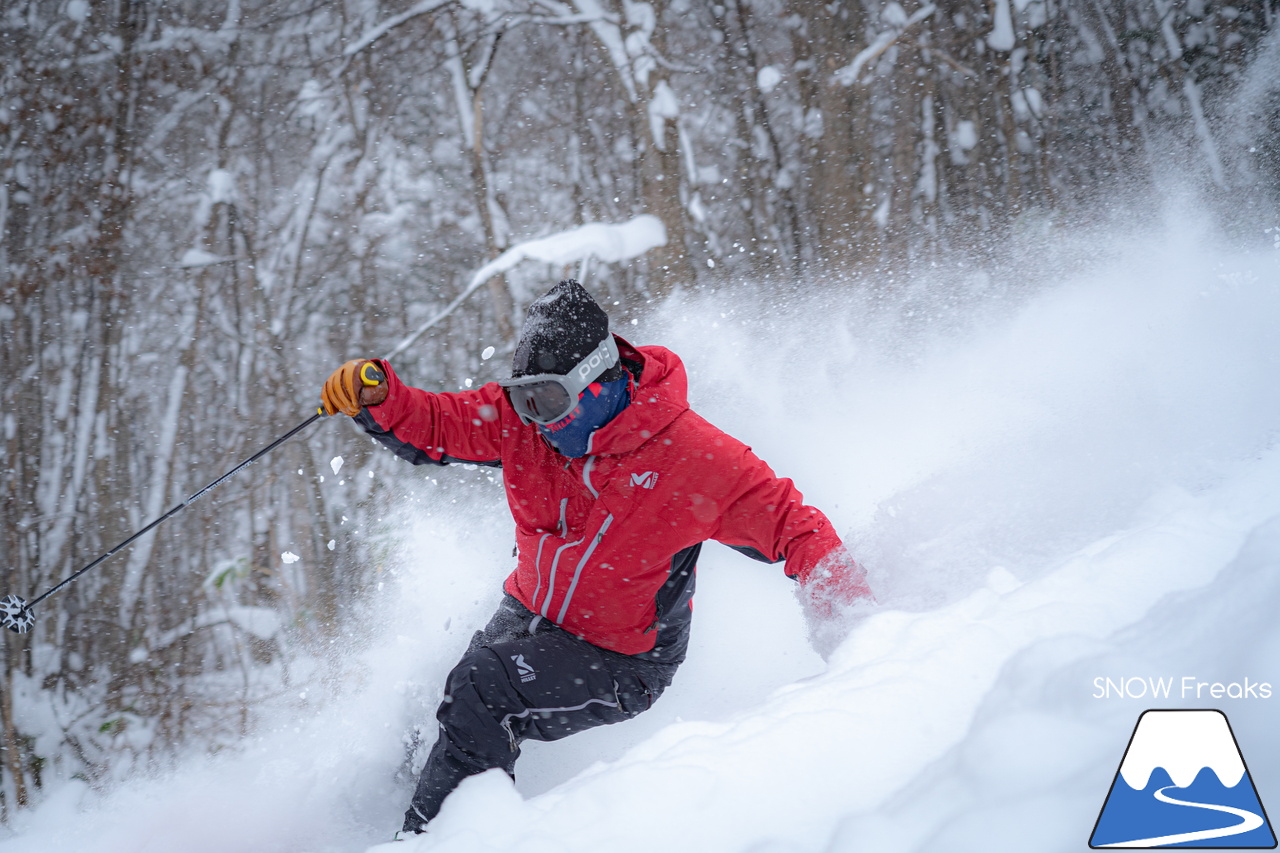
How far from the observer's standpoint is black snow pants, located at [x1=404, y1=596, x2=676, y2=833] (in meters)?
1.86

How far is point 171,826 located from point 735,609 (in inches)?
92.2

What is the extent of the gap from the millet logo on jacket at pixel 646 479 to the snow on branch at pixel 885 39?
2986 mm

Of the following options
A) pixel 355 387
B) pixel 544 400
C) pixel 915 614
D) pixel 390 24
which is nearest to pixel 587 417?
pixel 544 400

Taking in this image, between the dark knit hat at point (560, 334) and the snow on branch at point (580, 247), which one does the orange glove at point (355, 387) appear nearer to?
the dark knit hat at point (560, 334)

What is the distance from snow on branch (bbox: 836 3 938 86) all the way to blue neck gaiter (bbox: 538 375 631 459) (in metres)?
2.87

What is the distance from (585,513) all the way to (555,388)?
15.6 inches

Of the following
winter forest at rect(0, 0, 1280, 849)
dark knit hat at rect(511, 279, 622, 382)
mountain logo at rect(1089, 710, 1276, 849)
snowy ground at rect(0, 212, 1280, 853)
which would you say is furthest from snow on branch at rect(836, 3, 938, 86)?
mountain logo at rect(1089, 710, 1276, 849)

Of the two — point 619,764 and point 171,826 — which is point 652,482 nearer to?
point 619,764

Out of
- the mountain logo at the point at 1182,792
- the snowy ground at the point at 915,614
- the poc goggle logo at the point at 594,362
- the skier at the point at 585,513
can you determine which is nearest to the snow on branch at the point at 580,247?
the snowy ground at the point at 915,614

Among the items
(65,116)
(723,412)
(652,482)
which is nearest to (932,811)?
(652,482)

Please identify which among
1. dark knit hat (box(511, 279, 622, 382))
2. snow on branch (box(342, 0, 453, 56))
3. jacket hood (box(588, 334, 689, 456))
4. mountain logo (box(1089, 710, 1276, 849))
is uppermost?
snow on branch (box(342, 0, 453, 56))

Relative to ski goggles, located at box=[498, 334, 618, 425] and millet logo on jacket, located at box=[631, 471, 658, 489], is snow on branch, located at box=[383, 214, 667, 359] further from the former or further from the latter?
millet logo on jacket, located at box=[631, 471, 658, 489]

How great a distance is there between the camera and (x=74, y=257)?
3299 mm

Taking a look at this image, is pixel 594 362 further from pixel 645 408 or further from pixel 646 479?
pixel 646 479
